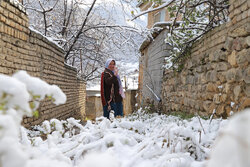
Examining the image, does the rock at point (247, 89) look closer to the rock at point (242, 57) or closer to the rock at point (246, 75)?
the rock at point (246, 75)

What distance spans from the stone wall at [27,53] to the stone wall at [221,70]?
10.1 ft

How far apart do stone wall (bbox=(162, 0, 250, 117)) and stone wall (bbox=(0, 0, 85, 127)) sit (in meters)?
3.09

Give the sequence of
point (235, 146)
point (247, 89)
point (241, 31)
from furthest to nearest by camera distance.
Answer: point (241, 31), point (247, 89), point (235, 146)

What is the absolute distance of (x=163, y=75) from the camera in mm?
6105

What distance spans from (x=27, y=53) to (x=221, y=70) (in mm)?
3383

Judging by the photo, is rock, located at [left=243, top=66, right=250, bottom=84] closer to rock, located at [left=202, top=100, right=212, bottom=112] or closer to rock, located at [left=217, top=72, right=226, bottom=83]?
rock, located at [left=217, top=72, right=226, bottom=83]

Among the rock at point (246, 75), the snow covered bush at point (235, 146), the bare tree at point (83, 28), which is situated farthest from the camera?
the bare tree at point (83, 28)

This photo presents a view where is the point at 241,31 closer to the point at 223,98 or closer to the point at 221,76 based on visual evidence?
the point at 221,76

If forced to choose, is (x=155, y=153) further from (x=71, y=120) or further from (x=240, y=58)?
(x=240, y=58)

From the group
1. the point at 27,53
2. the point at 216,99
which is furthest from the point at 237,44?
the point at 27,53

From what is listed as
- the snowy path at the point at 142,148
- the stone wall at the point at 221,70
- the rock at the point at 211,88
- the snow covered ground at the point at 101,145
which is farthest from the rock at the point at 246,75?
the snow covered ground at the point at 101,145

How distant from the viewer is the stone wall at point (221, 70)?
8.24ft

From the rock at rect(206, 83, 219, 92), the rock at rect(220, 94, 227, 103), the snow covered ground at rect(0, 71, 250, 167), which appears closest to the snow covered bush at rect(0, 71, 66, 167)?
the snow covered ground at rect(0, 71, 250, 167)

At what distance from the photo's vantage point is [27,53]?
414 cm
